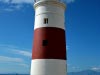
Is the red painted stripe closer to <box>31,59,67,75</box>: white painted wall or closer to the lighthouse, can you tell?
the lighthouse

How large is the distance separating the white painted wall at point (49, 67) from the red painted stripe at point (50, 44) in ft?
0.84

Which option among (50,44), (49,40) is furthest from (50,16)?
(50,44)

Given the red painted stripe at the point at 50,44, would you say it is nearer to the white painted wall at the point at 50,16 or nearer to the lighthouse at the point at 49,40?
the lighthouse at the point at 49,40

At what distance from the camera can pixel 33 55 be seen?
1384 centimetres

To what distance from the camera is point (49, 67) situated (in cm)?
1295

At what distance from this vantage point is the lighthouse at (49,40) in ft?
42.9

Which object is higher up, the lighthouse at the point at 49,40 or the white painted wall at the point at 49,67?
the lighthouse at the point at 49,40

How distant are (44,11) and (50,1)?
2.50 ft

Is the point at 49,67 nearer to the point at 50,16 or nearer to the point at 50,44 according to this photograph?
the point at 50,44

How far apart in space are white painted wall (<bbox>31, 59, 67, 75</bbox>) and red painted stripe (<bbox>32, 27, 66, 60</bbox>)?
25 centimetres

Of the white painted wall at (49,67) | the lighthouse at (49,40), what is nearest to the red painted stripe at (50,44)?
the lighthouse at (49,40)

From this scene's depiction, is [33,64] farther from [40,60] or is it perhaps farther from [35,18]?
[35,18]

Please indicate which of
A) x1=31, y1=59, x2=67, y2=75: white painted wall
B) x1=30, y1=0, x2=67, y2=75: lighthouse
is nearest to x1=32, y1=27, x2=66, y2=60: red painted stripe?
x1=30, y1=0, x2=67, y2=75: lighthouse

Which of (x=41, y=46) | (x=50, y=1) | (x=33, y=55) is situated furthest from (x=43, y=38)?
(x=50, y=1)
